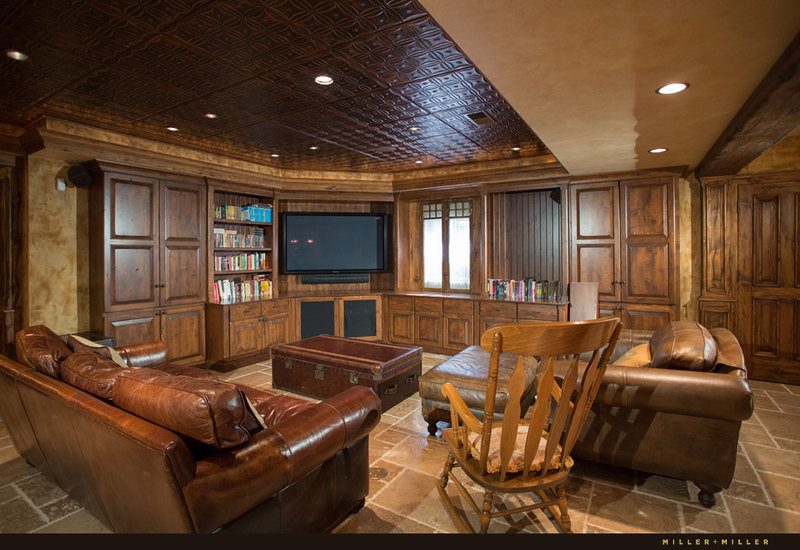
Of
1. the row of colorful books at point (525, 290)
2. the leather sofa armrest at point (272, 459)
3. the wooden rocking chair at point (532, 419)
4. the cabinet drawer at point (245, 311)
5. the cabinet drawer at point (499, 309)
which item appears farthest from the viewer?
the row of colorful books at point (525, 290)

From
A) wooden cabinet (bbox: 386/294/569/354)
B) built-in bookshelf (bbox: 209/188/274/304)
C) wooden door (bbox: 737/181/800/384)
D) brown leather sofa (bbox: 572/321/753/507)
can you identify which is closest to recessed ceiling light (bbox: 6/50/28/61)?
built-in bookshelf (bbox: 209/188/274/304)

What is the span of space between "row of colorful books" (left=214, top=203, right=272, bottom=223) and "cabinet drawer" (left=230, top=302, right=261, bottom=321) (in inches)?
44.9

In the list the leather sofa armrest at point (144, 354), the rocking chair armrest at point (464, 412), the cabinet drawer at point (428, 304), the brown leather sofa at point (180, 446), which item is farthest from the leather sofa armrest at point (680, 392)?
the cabinet drawer at point (428, 304)

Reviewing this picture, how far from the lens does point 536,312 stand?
4965 millimetres

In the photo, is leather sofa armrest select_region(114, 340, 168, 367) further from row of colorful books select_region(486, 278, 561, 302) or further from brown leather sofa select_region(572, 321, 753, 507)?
row of colorful books select_region(486, 278, 561, 302)

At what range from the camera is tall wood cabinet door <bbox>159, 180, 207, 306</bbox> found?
15.1ft

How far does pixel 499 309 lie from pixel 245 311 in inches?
121

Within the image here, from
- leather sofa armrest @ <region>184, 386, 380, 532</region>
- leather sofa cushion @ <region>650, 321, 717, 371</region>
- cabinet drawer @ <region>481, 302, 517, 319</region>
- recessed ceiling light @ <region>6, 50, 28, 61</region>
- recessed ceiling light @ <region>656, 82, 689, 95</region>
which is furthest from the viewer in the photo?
cabinet drawer @ <region>481, 302, 517, 319</region>

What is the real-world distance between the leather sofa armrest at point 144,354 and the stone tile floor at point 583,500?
833 millimetres

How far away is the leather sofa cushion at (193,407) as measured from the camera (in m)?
1.41

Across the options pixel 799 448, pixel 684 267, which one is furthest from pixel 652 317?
pixel 799 448

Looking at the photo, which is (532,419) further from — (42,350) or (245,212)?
(245,212)

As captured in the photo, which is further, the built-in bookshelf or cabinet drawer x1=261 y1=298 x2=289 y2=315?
cabinet drawer x1=261 y1=298 x2=289 y2=315

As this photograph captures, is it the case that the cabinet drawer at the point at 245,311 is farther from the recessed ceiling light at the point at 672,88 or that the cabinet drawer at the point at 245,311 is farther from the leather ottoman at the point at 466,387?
the recessed ceiling light at the point at 672,88
